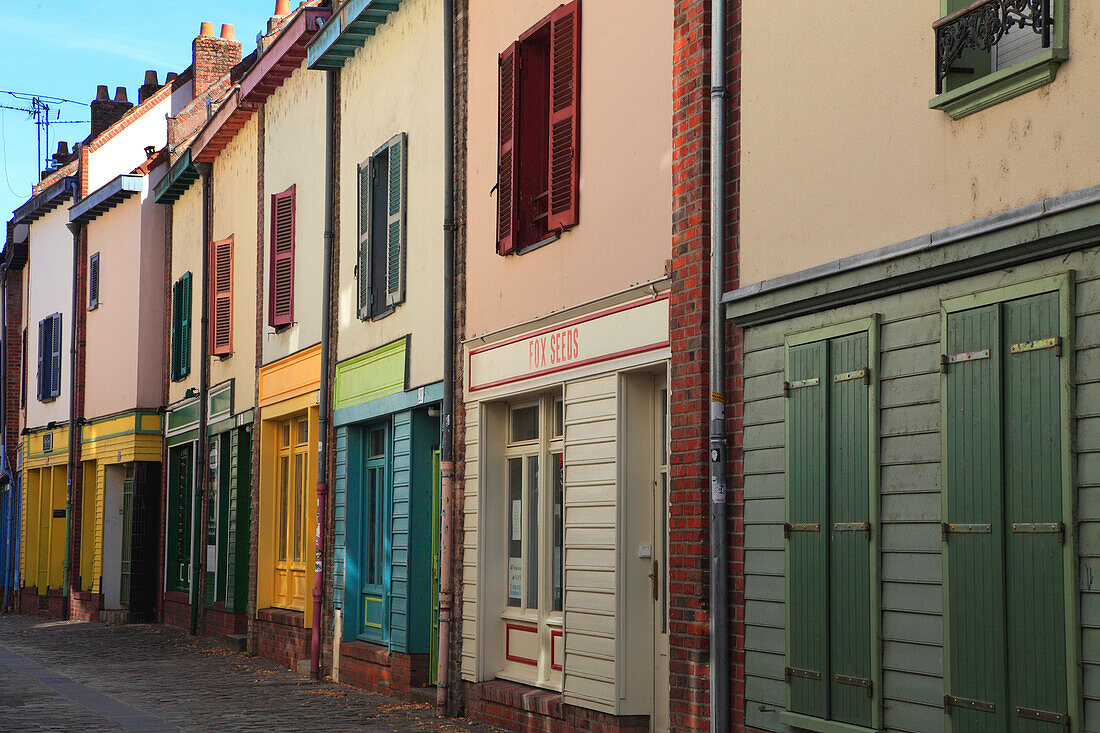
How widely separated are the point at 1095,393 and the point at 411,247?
9.03 metres

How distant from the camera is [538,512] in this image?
1148cm

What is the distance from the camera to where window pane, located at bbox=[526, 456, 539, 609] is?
1164 cm

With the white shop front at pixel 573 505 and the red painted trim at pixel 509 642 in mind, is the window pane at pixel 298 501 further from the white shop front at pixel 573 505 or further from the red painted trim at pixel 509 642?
the red painted trim at pixel 509 642

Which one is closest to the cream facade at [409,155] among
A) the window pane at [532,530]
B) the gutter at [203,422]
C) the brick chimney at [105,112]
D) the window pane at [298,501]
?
the window pane at [532,530]

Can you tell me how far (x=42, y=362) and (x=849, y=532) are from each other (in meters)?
25.9

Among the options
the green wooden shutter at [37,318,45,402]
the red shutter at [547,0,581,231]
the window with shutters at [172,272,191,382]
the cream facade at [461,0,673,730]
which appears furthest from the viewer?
the green wooden shutter at [37,318,45,402]

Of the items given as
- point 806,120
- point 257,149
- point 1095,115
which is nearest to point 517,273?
point 806,120

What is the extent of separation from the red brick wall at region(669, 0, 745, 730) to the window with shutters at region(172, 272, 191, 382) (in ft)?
51.3

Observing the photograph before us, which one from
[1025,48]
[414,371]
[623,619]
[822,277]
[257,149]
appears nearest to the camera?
[1025,48]

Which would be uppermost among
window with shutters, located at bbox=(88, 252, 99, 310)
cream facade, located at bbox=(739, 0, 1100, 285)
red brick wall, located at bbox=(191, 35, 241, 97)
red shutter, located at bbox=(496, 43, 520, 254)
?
red brick wall, located at bbox=(191, 35, 241, 97)

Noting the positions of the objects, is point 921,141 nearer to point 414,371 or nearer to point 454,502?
point 454,502

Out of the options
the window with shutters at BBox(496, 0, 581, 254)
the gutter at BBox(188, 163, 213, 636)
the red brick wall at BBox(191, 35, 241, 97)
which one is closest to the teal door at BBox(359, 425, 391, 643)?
the window with shutters at BBox(496, 0, 581, 254)

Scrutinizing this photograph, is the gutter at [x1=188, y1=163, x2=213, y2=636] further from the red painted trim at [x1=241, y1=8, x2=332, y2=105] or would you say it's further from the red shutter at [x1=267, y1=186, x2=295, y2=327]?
the red shutter at [x1=267, y1=186, x2=295, y2=327]

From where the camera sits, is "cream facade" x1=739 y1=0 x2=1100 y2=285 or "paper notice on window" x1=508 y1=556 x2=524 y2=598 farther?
"paper notice on window" x1=508 y1=556 x2=524 y2=598
